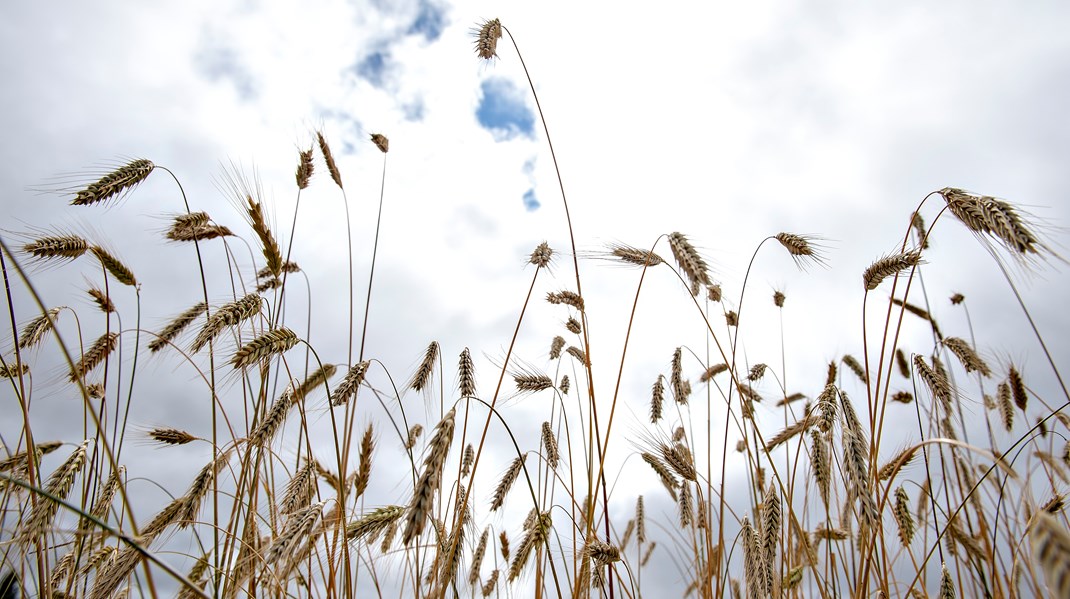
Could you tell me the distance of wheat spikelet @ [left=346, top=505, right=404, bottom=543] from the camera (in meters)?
2.58

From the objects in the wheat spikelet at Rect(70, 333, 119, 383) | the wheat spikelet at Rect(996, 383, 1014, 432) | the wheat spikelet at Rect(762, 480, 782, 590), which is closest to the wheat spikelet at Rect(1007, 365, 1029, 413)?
the wheat spikelet at Rect(996, 383, 1014, 432)

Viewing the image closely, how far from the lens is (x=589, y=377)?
3268 millimetres

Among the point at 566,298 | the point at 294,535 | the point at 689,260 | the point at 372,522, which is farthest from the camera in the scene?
the point at 566,298

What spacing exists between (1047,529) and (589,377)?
238 centimetres

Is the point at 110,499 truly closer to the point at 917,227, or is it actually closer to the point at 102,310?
the point at 102,310

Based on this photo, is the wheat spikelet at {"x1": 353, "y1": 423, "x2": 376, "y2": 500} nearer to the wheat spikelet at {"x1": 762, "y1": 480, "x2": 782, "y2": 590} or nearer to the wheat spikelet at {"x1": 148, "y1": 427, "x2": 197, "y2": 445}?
the wheat spikelet at {"x1": 148, "y1": 427, "x2": 197, "y2": 445}

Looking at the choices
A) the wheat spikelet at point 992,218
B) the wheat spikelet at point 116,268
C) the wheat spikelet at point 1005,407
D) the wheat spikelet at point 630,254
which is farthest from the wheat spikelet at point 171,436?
the wheat spikelet at point 1005,407

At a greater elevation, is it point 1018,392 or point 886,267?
point 1018,392

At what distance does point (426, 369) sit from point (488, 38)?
237cm

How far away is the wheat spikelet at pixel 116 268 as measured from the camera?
3461 millimetres

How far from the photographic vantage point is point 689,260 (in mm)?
3078

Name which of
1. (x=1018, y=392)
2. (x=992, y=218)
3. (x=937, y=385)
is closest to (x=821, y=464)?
(x=937, y=385)

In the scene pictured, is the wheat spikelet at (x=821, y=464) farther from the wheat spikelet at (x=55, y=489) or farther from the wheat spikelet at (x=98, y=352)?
the wheat spikelet at (x=98, y=352)

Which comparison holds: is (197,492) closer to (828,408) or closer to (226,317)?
(226,317)
